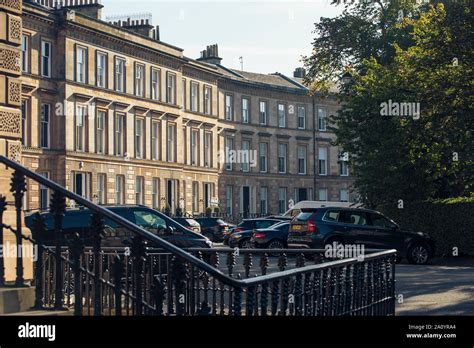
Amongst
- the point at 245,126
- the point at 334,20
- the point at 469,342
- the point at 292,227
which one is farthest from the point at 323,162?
the point at 469,342

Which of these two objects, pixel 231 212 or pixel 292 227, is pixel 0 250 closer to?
pixel 292 227

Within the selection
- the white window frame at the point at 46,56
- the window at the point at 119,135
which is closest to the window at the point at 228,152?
the window at the point at 119,135

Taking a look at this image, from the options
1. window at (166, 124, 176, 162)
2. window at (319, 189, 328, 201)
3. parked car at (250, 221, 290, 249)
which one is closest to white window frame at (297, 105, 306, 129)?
window at (319, 189, 328, 201)

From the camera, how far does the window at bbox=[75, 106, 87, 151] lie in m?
57.1

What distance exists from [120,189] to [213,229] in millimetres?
11507

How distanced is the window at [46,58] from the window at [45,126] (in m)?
2.02

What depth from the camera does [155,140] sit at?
218 feet

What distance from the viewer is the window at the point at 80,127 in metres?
57.1

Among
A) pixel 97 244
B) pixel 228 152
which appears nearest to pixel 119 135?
pixel 228 152

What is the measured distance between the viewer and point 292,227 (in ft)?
109

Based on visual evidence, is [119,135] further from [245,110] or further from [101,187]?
[245,110]

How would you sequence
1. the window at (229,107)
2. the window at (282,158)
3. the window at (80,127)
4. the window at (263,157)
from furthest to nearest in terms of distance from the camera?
the window at (282,158) → the window at (263,157) → the window at (229,107) → the window at (80,127)

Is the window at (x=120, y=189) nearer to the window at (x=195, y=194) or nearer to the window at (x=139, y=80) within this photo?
the window at (x=139, y=80)

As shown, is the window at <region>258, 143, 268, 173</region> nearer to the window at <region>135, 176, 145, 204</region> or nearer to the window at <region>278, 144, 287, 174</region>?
the window at <region>278, 144, 287, 174</region>
